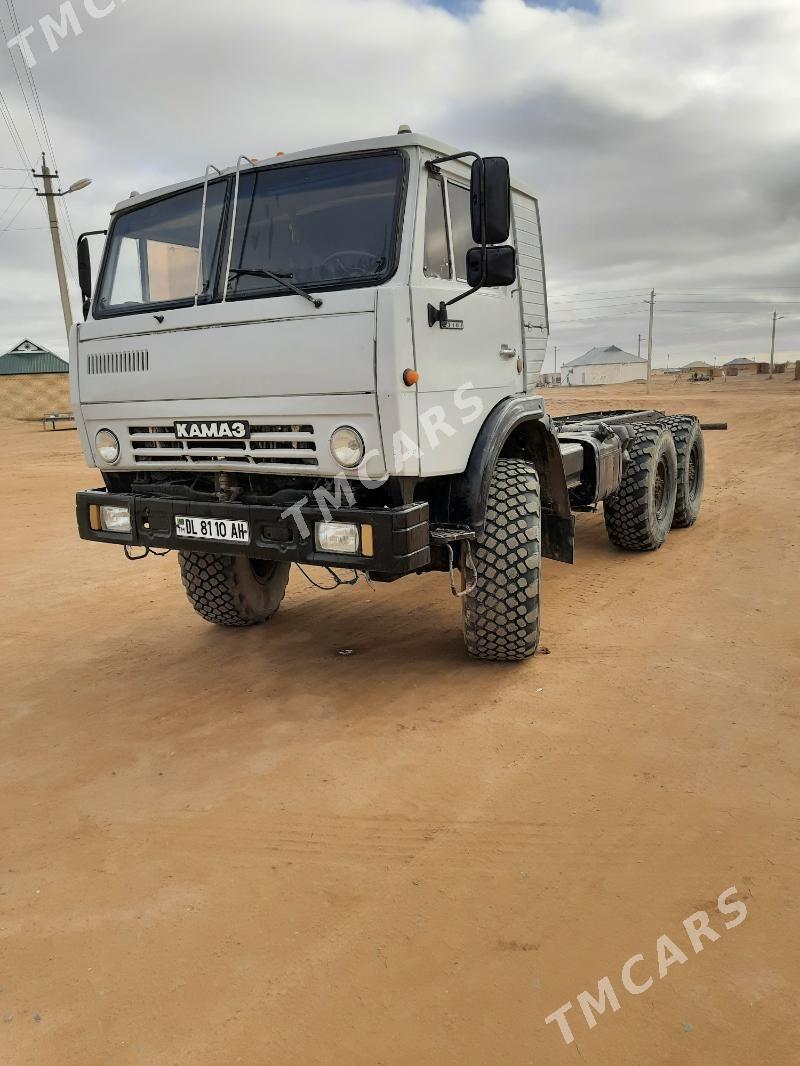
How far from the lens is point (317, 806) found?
3.28 metres

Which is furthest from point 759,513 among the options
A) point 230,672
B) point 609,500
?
point 230,672

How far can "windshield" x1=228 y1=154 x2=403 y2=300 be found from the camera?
3.80m

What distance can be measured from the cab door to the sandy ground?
1447mm

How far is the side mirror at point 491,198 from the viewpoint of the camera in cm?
360

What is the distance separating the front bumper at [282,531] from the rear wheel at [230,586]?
911 millimetres

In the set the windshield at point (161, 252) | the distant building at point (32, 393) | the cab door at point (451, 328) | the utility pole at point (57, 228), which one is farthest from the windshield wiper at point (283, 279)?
the distant building at point (32, 393)

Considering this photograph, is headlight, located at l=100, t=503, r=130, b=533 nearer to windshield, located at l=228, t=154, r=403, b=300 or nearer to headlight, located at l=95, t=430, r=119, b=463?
headlight, located at l=95, t=430, r=119, b=463

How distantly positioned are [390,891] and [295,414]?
213 cm

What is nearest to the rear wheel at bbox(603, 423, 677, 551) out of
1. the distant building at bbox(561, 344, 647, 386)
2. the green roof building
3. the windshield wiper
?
the windshield wiper

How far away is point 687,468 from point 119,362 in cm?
602

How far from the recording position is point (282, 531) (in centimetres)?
392

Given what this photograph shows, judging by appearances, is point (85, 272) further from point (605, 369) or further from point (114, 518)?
point (605, 369)

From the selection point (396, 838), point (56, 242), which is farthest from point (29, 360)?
point (396, 838)

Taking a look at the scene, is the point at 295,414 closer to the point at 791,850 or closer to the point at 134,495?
the point at 134,495
